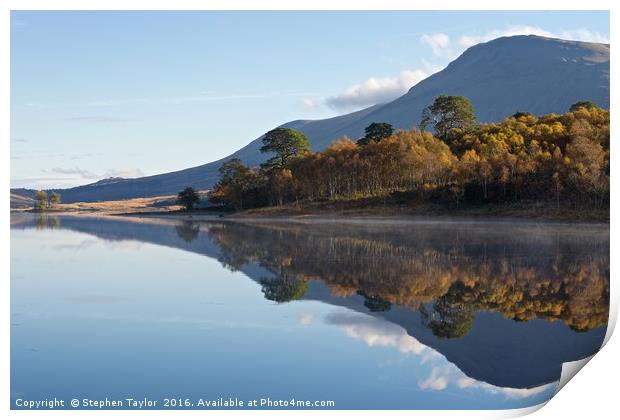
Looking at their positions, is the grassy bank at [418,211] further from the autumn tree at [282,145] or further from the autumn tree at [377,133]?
the autumn tree at [377,133]

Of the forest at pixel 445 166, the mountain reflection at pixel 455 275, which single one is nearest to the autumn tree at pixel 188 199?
the forest at pixel 445 166

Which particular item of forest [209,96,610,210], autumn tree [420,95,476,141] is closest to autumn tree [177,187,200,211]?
forest [209,96,610,210]

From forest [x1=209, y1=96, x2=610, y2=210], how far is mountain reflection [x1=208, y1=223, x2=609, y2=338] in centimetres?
586

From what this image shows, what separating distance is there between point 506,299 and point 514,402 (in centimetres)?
458

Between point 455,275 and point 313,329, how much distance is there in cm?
560

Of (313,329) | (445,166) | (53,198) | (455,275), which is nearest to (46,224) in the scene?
(445,166)

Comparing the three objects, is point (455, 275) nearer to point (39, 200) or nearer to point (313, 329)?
point (313, 329)

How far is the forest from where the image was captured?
3212 centimetres

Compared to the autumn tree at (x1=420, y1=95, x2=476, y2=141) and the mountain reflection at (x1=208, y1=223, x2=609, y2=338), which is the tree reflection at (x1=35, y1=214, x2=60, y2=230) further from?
the autumn tree at (x1=420, y1=95, x2=476, y2=141)

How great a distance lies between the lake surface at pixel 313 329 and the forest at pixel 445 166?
11065 mm

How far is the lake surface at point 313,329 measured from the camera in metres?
6.36

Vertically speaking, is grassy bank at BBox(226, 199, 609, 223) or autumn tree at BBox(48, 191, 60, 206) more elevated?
autumn tree at BBox(48, 191, 60, 206)

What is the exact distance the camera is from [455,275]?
13.4m

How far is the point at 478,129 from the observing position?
69.8 m
